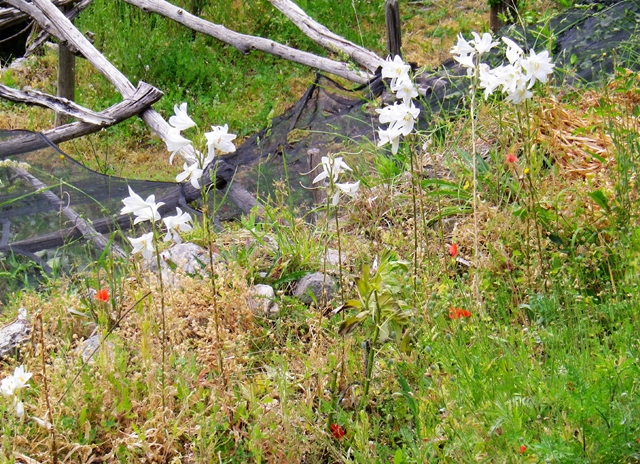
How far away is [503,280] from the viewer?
3.13 m

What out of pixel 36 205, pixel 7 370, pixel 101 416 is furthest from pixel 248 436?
pixel 36 205

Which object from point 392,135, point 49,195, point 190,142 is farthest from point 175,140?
point 49,195

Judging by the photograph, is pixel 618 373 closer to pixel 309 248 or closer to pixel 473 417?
pixel 473 417

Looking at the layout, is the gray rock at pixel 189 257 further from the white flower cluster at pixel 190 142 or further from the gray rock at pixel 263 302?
the white flower cluster at pixel 190 142

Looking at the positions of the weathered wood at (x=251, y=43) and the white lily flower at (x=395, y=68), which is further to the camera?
the weathered wood at (x=251, y=43)

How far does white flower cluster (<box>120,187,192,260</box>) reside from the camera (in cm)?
233

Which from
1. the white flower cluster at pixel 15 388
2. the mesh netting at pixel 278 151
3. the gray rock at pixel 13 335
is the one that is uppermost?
the mesh netting at pixel 278 151

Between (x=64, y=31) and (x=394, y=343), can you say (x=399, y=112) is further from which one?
(x=64, y=31)

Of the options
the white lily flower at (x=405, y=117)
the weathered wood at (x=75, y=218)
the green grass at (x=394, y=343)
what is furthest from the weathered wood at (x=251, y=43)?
the white lily flower at (x=405, y=117)

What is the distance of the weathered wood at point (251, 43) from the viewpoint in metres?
6.33

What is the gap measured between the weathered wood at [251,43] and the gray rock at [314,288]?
2.97 meters

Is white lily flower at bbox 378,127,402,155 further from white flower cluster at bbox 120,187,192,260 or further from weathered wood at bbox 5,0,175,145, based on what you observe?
weathered wood at bbox 5,0,175,145

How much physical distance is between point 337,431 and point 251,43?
16.6 feet

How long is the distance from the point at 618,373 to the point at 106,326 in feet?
6.37
